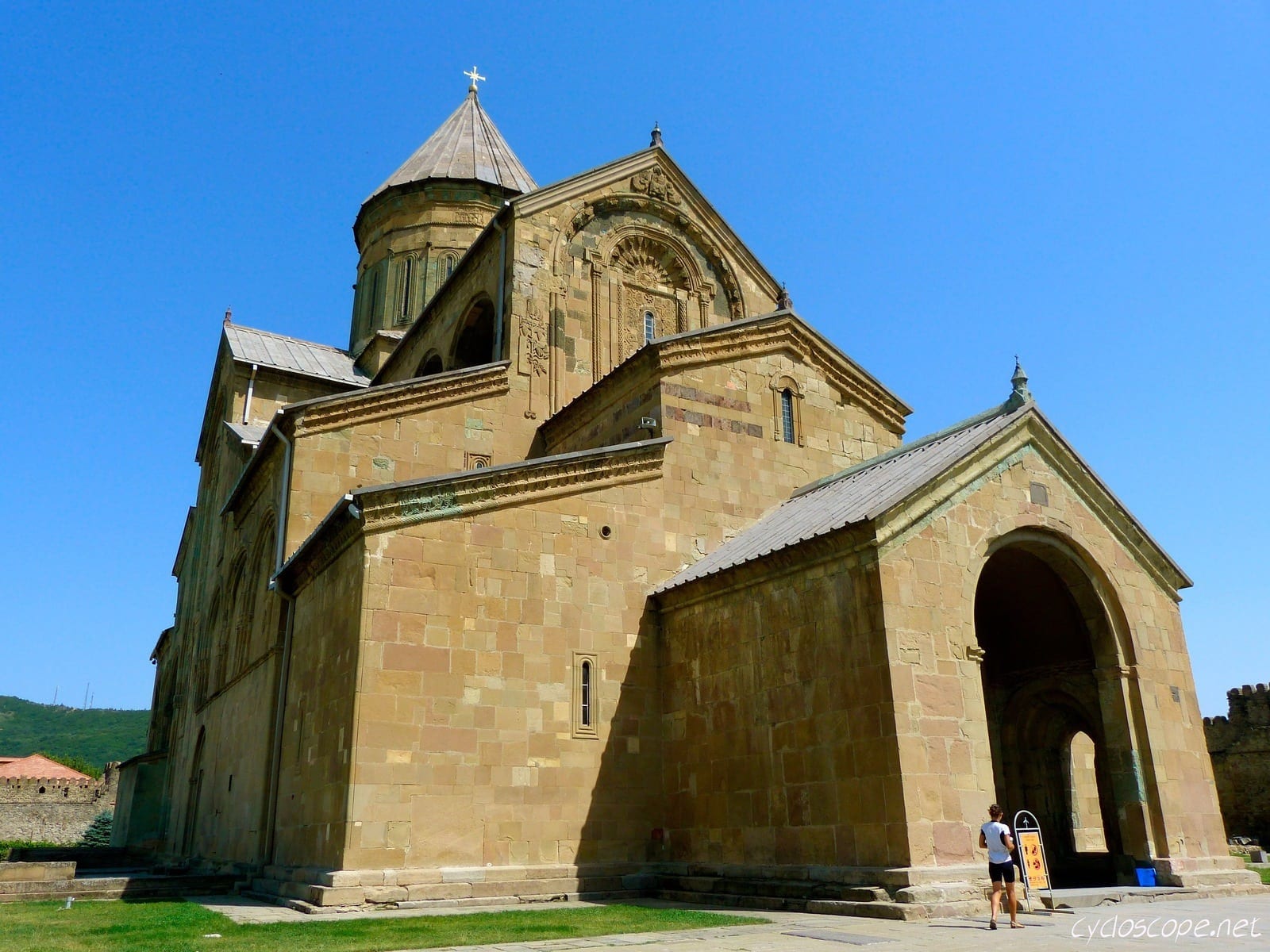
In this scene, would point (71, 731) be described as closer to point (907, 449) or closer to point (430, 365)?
point (430, 365)

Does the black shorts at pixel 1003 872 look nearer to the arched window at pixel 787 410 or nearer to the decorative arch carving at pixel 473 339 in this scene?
the arched window at pixel 787 410

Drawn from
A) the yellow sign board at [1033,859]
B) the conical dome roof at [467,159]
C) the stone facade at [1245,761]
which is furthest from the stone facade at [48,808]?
the yellow sign board at [1033,859]

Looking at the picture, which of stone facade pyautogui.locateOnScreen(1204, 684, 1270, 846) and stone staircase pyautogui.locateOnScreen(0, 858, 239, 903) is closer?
stone staircase pyautogui.locateOnScreen(0, 858, 239, 903)

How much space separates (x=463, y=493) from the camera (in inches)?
481

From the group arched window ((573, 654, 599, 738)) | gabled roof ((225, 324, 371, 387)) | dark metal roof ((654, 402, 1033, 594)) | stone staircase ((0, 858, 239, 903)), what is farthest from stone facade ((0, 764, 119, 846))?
dark metal roof ((654, 402, 1033, 594))

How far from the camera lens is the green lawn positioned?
24.6ft

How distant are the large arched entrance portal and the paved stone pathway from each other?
10.4 ft

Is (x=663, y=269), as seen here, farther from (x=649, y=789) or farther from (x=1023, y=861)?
(x=1023, y=861)

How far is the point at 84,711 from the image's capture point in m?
105

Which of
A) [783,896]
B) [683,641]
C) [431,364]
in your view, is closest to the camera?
[783,896]

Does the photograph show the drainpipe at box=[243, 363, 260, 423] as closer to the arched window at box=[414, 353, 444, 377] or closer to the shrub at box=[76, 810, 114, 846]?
the arched window at box=[414, 353, 444, 377]

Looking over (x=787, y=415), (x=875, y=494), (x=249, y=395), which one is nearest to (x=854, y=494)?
(x=875, y=494)

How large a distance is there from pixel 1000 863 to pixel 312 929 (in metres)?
6.11

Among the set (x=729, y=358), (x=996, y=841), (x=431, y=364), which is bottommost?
(x=996, y=841)
